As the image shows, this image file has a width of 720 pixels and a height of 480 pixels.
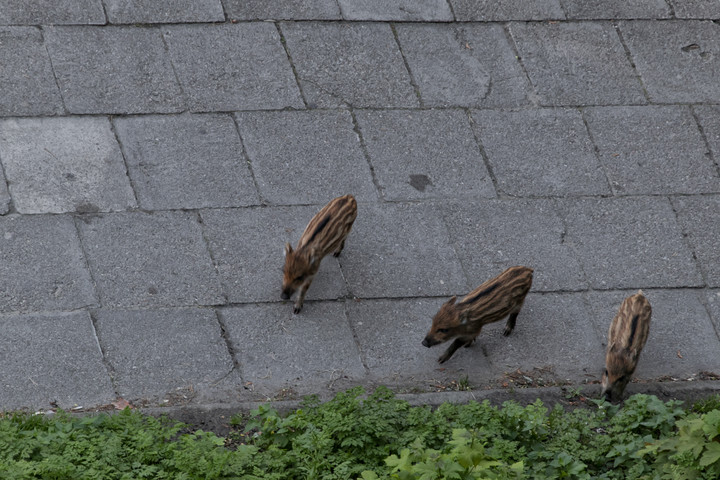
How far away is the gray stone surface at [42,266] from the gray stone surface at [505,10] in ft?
14.2

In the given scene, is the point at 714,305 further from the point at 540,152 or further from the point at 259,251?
the point at 259,251

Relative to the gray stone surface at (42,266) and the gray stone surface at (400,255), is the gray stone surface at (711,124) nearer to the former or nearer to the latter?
the gray stone surface at (400,255)

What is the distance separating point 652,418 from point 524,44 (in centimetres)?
424

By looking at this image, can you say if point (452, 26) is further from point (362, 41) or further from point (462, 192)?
point (462, 192)

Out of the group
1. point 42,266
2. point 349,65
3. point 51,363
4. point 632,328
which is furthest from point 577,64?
point 51,363

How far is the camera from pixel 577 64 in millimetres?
9180

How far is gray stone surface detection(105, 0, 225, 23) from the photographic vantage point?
867cm

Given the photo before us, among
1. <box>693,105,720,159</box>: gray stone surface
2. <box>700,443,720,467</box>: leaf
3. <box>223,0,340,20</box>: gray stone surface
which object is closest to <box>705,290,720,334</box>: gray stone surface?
<box>693,105,720,159</box>: gray stone surface

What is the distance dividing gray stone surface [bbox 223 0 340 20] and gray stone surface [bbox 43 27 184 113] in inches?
31.4

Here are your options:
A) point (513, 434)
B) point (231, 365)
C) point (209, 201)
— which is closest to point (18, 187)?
point (209, 201)

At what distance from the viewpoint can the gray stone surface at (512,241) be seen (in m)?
7.40

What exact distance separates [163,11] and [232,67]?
0.89 m

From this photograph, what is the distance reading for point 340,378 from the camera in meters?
6.53

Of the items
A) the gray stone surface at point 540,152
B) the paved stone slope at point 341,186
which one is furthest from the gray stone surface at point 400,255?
the gray stone surface at point 540,152
